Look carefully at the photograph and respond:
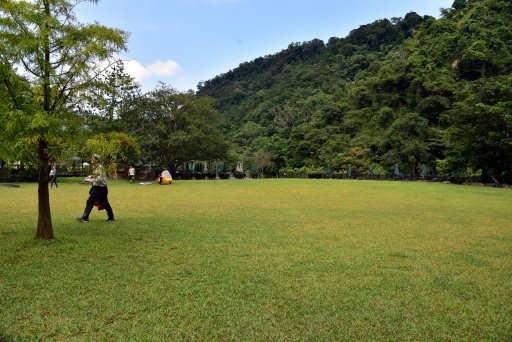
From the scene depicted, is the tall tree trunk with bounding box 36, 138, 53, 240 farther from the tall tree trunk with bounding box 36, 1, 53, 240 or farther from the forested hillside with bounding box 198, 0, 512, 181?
the forested hillside with bounding box 198, 0, 512, 181

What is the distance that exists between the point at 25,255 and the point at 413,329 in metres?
5.65

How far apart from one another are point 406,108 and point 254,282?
2050 inches

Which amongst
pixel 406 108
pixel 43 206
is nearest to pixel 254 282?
pixel 43 206

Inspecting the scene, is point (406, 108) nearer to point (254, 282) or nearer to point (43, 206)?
point (43, 206)

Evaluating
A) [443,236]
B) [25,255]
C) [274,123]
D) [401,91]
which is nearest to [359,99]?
[401,91]

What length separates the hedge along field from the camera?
12.2ft

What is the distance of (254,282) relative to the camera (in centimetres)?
508

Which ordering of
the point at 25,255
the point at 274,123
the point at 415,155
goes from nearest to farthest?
the point at 25,255, the point at 415,155, the point at 274,123

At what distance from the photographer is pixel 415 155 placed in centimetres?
4509

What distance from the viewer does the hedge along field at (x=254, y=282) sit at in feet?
12.2

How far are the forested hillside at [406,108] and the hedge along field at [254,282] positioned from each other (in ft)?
83.0

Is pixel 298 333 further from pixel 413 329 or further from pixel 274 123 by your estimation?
pixel 274 123

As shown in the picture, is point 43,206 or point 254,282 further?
point 43,206

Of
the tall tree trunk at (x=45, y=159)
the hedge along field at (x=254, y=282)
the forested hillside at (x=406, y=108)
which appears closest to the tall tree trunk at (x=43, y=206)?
the tall tree trunk at (x=45, y=159)
